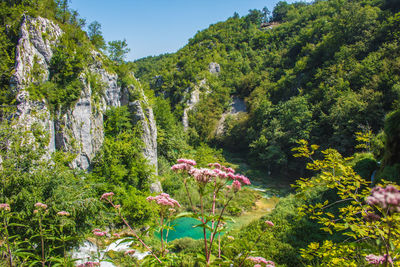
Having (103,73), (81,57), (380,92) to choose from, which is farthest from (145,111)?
(380,92)

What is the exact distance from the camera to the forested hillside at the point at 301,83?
72.9ft

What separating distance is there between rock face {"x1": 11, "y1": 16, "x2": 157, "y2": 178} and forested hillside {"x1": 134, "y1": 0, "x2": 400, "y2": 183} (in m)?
17.5

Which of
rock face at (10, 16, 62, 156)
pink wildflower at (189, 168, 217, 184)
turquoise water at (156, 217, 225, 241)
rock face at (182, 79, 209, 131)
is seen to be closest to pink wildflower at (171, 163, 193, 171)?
pink wildflower at (189, 168, 217, 184)

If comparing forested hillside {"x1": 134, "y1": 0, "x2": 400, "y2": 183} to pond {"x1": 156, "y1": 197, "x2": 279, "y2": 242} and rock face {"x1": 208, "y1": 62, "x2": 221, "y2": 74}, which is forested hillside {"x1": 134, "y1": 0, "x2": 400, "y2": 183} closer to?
rock face {"x1": 208, "y1": 62, "x2": 221, "y2": 74}

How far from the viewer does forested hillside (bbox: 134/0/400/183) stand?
2220 centimetres

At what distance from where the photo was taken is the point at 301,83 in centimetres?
3434

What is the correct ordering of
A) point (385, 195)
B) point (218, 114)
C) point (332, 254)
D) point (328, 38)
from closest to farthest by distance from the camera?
point (385, 195)
point (332, 254)
point (328, 38)
point (218, 114)

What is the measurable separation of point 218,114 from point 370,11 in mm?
29071

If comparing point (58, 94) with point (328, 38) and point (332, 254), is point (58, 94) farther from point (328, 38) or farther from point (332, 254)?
point (328, 38)

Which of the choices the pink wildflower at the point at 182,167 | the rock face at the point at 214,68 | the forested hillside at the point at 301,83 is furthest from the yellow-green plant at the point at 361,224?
the rock face at the point at 214,68

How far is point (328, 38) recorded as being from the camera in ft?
108

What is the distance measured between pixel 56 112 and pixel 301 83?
116 ft

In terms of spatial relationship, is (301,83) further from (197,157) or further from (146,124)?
(146,124)

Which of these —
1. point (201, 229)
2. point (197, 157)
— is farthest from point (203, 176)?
point (197, 157)
